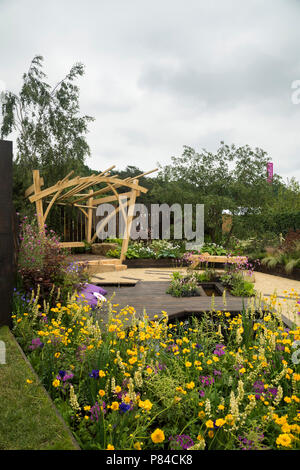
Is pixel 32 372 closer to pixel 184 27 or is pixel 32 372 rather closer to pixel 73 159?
pixel 184 27

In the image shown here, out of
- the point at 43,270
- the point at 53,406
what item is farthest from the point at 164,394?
the point at 43,270

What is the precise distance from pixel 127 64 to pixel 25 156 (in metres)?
10.8

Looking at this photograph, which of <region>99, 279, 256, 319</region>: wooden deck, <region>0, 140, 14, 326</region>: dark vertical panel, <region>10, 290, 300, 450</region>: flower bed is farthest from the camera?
<region>99, 279, 256, 319</region>: wooden deck

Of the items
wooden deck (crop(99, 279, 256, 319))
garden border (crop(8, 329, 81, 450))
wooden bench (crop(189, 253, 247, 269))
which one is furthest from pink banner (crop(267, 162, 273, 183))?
garden border (crop(8, 329, 81, 450))

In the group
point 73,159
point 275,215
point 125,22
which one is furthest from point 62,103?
point 125,22

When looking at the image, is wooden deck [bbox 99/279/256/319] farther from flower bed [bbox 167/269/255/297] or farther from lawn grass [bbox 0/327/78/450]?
lawn grass [bbox 0/327/78/450]

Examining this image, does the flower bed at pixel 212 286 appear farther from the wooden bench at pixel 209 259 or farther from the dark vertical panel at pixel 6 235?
the dark vertical panel at pixel 6 235

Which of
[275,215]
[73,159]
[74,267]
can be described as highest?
[73,159]

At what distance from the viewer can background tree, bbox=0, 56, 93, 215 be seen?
15.9 m

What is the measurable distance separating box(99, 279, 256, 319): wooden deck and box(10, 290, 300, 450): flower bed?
60.8 inches

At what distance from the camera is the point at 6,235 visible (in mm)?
3449

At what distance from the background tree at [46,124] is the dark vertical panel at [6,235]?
12.6 m

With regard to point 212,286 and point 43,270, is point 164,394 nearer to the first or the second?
point 43,270

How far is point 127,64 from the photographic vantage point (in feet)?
22.5
